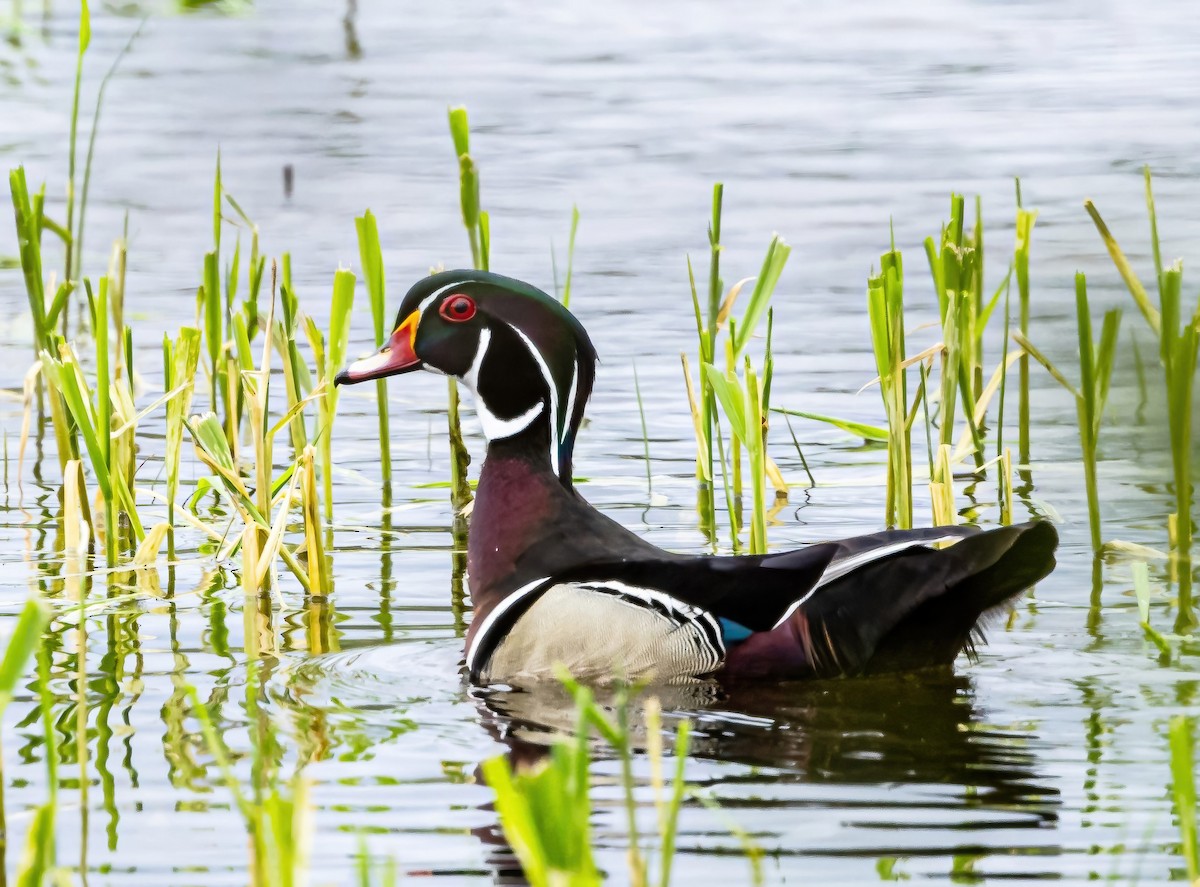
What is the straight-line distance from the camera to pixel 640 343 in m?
9.96

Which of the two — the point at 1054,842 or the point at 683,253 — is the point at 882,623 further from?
the point at 683,253

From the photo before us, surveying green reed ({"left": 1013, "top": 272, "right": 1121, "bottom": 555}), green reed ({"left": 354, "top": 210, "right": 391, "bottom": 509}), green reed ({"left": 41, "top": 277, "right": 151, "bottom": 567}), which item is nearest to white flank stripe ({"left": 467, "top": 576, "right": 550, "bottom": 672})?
green reed ({"left": 354, "top": 210, "right": 391, "bottom": 509})

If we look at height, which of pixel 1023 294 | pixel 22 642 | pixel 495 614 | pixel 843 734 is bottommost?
pixel 843 734

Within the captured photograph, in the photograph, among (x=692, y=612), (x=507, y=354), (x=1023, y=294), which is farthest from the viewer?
(x=1023, y=294)

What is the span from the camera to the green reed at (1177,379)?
2641 mm

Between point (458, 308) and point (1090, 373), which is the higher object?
point (458, 308)

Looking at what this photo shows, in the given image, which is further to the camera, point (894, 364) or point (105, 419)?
point (894, 364)

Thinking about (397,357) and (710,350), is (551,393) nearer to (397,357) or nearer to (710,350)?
(397,357)

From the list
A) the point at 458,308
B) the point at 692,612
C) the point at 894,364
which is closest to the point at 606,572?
the point at 692,612

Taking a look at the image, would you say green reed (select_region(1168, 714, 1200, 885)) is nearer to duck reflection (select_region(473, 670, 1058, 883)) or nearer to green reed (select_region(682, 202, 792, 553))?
duck reflection (select_region(473, 670, 1058, 883))

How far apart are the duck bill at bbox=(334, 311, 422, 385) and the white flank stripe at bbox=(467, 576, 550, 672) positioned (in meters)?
0.90

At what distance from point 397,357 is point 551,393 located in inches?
20.3

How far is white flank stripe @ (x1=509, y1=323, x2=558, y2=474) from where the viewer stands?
6203 millimetres

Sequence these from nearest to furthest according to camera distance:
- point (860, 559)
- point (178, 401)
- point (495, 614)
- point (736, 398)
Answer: point (860, 559) < point (495, 614) < point (736, 398) < point (178, 401)
